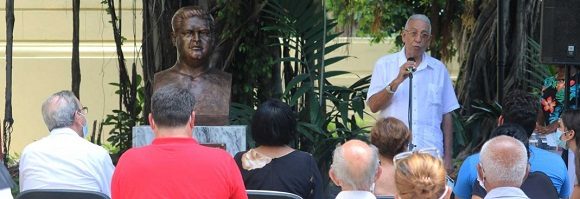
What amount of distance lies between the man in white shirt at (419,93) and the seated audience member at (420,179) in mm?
2681

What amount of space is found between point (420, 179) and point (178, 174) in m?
1.00

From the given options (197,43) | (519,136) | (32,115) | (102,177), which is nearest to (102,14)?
(32,115)

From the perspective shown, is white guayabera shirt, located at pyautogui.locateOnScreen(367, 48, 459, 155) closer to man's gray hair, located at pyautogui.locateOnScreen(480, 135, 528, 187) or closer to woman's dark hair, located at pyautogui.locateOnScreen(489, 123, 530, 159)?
woman's dark hair, located at pyautogui.locateOnScreen(489, 123, 530, 159)

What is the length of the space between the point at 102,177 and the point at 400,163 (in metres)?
1.98

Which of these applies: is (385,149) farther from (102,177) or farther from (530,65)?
(530,65)

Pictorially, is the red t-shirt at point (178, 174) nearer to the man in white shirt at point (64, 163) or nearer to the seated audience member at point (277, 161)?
the seated audience member at point (277, 161)

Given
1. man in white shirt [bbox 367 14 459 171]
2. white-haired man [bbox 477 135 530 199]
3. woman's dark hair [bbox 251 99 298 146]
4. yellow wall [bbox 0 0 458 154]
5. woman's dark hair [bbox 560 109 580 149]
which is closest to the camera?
white-haired man [bbox 477 135 530 199]

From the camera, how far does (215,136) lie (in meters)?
6.93

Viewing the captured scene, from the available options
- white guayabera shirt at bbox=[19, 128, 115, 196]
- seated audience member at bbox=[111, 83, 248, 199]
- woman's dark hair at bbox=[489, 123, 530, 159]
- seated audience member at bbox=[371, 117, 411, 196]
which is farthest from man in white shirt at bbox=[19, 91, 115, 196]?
woman's dark hair at bbox=[489, 123, 530, 159]

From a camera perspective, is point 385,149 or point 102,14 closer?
point 385,149

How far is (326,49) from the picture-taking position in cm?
866

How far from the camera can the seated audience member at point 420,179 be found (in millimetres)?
3908

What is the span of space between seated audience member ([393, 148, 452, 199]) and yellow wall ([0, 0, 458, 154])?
836 centimetres

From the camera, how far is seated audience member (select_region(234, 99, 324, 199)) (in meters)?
5.31
